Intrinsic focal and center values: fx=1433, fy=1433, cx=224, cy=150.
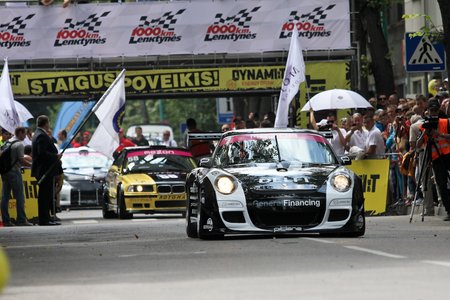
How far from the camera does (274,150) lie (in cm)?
1730

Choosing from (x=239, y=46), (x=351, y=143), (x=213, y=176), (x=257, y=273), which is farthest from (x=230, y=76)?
(x=257, y=273)

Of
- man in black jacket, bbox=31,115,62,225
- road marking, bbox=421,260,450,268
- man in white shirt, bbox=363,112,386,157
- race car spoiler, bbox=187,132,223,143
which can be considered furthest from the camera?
man in white shirt, bbox=363,112,386,157

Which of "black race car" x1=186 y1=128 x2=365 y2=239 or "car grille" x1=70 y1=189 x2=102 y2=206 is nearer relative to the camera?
"black race car" x1=186 y1=128 x2=365 y2=239

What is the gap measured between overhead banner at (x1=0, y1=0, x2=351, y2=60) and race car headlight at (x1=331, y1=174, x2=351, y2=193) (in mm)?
16064

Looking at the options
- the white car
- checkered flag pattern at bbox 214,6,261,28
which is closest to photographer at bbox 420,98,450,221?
checkered flag pattern at bbox 214,6,261,28

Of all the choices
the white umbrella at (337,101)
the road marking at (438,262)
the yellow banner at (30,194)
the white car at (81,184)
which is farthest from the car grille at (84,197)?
the road marking at (438,262)

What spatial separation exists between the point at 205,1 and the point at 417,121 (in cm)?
1096

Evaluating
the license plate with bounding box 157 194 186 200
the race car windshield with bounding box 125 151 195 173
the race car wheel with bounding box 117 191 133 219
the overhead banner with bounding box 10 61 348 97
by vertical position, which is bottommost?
the race car wheel with bounding box 117 191 133 219

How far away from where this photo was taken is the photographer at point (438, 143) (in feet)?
68.3

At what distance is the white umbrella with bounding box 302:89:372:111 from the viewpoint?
28484 mm

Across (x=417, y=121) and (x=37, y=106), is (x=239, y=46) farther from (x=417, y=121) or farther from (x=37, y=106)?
(x=37, y=106)

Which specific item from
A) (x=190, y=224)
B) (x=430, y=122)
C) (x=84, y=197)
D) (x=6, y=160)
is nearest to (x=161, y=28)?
(x=84, y=197)

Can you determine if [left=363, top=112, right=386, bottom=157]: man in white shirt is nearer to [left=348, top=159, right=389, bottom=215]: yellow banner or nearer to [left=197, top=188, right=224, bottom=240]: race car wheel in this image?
[left=348, top=159, right=389, bottom=215]: yellow banner

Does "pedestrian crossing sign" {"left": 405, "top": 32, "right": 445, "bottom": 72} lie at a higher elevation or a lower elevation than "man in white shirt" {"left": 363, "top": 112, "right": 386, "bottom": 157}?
higher
